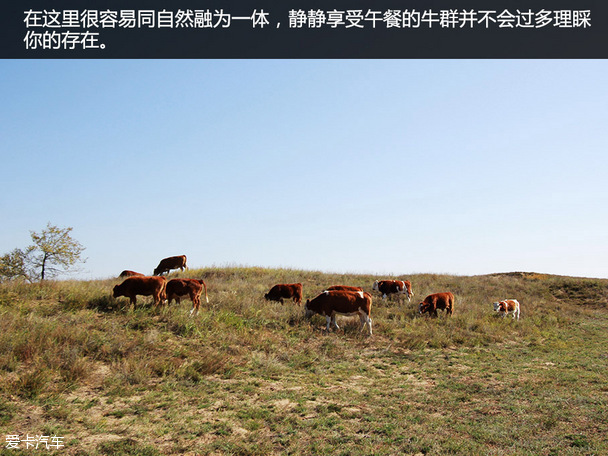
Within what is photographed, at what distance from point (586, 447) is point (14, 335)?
13.1 metres

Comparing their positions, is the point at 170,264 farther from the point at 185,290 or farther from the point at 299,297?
the point at 185,290

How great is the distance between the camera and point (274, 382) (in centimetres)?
1102

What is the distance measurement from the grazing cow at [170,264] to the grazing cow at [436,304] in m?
19.2

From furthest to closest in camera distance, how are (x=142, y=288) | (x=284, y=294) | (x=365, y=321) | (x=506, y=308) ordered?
1. (x=506, y=308)
2. (x=284, y=294)
3. (x=365, y=321)
4. (x=142, y=288)

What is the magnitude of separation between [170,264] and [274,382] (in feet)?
76.8

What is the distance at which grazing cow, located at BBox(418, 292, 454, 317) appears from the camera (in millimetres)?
21344

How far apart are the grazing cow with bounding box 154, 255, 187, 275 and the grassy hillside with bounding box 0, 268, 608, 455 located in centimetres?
1520

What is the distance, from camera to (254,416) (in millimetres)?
8516

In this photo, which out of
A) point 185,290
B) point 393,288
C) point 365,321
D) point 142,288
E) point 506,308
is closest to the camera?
point 142,288

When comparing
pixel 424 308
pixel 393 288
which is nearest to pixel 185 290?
pixel 424 308

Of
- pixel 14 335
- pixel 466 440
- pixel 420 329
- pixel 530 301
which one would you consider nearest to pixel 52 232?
pixel 14 335

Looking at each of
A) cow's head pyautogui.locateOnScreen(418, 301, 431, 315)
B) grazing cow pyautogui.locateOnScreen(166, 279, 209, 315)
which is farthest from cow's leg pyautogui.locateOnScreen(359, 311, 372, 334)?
grazing cow pyautogui.locateOnScreen(166, 279, 209, 315)

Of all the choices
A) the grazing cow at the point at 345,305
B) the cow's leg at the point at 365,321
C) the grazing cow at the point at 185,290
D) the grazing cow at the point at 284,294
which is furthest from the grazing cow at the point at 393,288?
the grazing cow at the point at 185,290

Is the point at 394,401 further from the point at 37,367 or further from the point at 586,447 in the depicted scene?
the point at 37,367
